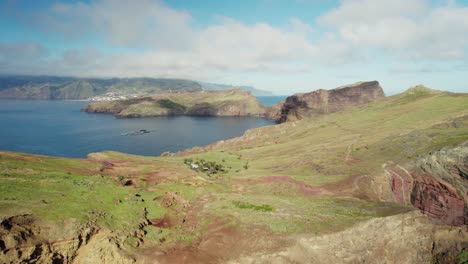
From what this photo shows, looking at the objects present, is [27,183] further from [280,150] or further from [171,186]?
[280,150]

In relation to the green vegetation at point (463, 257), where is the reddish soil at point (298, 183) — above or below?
below

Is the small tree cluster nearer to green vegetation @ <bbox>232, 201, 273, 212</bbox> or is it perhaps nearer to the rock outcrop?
green vegetation @ <bbox>232, 201, 273, 212</bbox>

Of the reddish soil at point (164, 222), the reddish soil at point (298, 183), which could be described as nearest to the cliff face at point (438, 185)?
the reddish soil at point (298, 183)

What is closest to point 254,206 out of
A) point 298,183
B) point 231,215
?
point 231,215

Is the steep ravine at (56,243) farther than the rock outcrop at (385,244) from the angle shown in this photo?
No

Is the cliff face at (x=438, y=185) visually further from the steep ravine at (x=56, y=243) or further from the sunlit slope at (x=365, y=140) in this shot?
the steep ravine at (x=56, y=243)

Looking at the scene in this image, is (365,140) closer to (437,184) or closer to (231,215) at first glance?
(437,184)

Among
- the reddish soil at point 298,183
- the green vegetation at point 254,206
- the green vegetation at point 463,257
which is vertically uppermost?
the green vegetation at point 254,206

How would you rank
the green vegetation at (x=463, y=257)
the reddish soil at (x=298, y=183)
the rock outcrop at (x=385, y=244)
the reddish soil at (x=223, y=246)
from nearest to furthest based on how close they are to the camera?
1. the reddish soil at (x=223, y=246)
2. the green vegetation at (x=463, y=257)
3. the rock outcrop at (x=385, y=244)
4. the reddish soil at (x=298, y=183)

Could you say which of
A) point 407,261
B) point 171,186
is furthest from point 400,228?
point 171,186

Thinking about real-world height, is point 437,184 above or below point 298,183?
above
